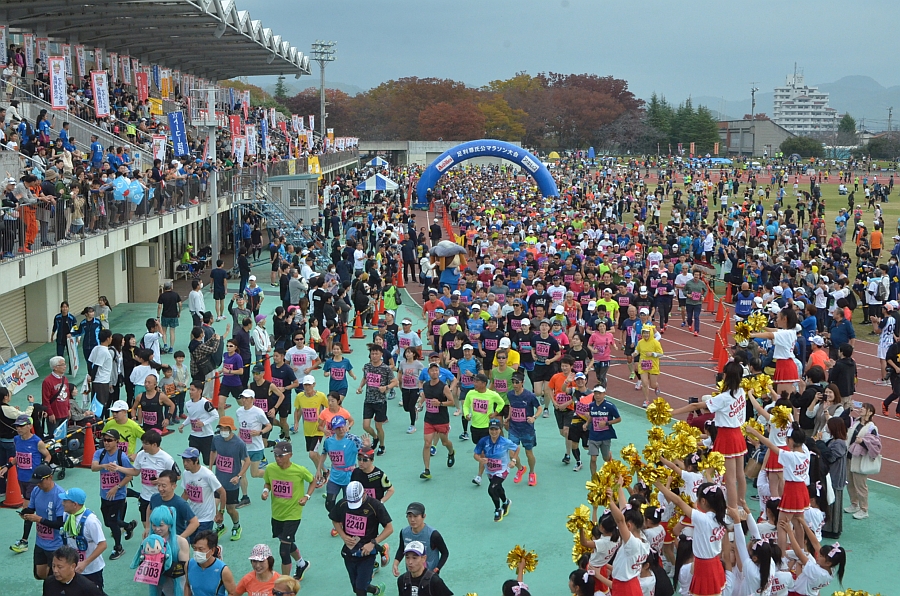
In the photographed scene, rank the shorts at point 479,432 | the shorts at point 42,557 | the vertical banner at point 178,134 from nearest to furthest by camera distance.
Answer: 1. the shorts at point 42,557
2. the shorts at point 479,432
3. the vertical banner at point 178,134

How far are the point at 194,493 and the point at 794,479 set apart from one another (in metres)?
5.75

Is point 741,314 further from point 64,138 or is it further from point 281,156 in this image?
point 281,156

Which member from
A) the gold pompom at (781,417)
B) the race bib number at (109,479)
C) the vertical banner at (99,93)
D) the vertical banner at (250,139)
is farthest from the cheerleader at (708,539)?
the vertical banner at (250,139)

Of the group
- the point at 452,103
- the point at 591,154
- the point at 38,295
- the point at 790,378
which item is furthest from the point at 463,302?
the point at 452,103

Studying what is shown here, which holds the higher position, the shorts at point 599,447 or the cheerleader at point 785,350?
the cheerleader at point 785,350

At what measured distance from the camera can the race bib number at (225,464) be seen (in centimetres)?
1001

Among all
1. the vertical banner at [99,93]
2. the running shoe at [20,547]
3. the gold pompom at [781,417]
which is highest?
the vertical banner at [99,93]

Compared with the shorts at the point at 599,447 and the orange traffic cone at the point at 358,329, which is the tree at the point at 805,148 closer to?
the orange traffic cone at the point at 358,329

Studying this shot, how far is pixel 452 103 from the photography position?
416 feet

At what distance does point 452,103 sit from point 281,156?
267 ft

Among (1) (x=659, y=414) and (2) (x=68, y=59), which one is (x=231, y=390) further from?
(2) (x=68, y=59)

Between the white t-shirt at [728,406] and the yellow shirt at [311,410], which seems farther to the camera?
the yellow shirt at [311,410]

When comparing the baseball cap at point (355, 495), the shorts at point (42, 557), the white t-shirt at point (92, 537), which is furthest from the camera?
the shorts at point (42, 557)

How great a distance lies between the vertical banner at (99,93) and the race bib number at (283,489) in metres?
20.7
